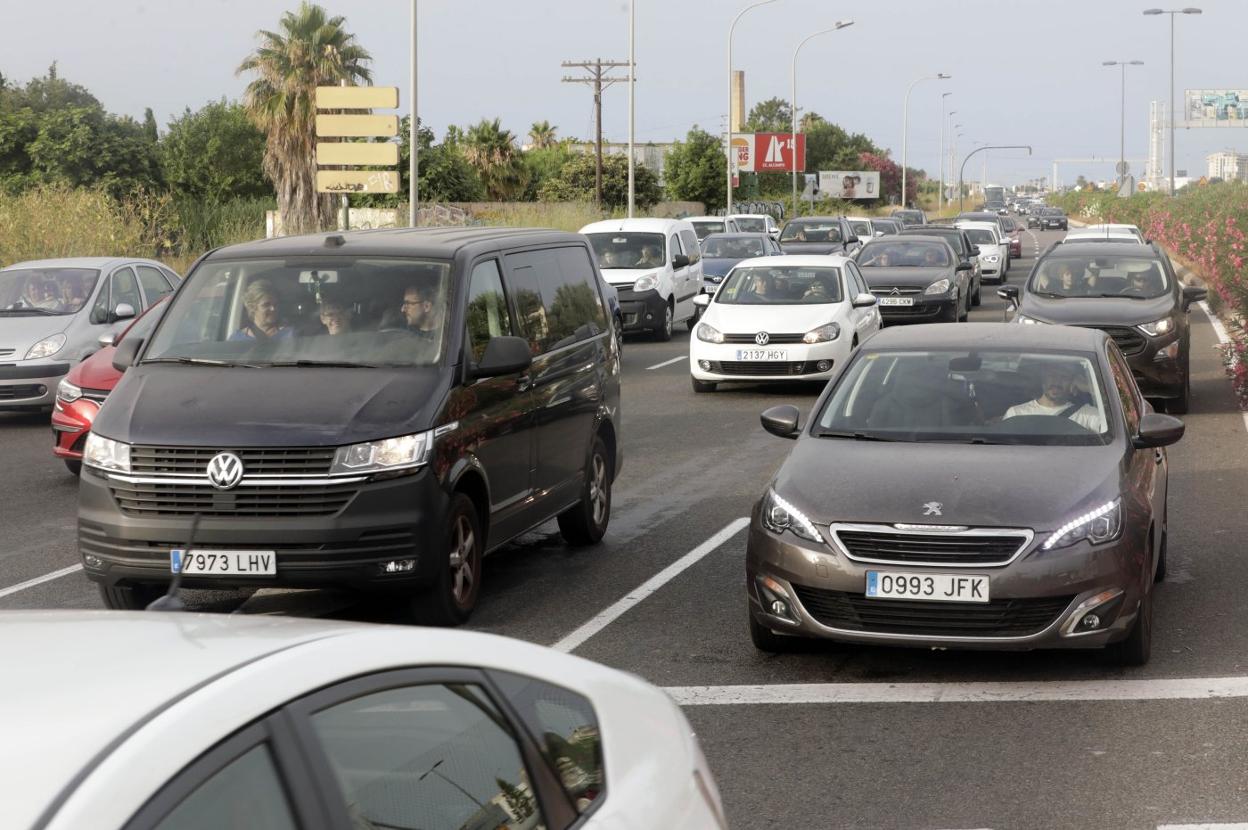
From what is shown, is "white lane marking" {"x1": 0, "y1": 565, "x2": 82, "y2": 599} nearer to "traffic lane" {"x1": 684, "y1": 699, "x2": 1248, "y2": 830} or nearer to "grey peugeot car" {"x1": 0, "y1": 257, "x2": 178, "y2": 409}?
"traffic lane" {"x1": 684, "y1": 699, "x2": 1248, "y2": 830}

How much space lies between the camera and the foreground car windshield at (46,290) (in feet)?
56.8

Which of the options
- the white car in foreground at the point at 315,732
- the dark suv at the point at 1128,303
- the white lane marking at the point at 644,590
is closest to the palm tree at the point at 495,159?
the dark suv at the point at 1128,303

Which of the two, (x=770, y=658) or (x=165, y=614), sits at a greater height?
(x=165, y=614)

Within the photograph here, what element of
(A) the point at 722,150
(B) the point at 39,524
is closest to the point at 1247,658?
(B) the point at 39,524

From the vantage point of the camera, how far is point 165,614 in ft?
9.36

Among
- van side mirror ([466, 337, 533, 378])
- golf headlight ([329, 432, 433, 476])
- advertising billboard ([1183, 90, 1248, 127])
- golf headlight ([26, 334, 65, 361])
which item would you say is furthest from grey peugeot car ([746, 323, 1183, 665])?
advertising billboard ([1183, 90, 1248, 127])

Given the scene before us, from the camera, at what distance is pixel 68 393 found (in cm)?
1280

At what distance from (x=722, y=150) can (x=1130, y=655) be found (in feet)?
261

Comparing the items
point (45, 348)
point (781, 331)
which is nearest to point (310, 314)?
point (45, 348)

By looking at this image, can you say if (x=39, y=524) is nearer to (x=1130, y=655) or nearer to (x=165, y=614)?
(x=1130, y=655)

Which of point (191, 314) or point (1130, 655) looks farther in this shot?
point (191, 314)

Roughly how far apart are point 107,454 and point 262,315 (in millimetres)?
1138

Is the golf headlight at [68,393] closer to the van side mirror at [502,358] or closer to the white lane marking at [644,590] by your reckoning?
the white lane marking at [644,590]

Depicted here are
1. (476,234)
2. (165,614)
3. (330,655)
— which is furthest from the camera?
(476,234)
